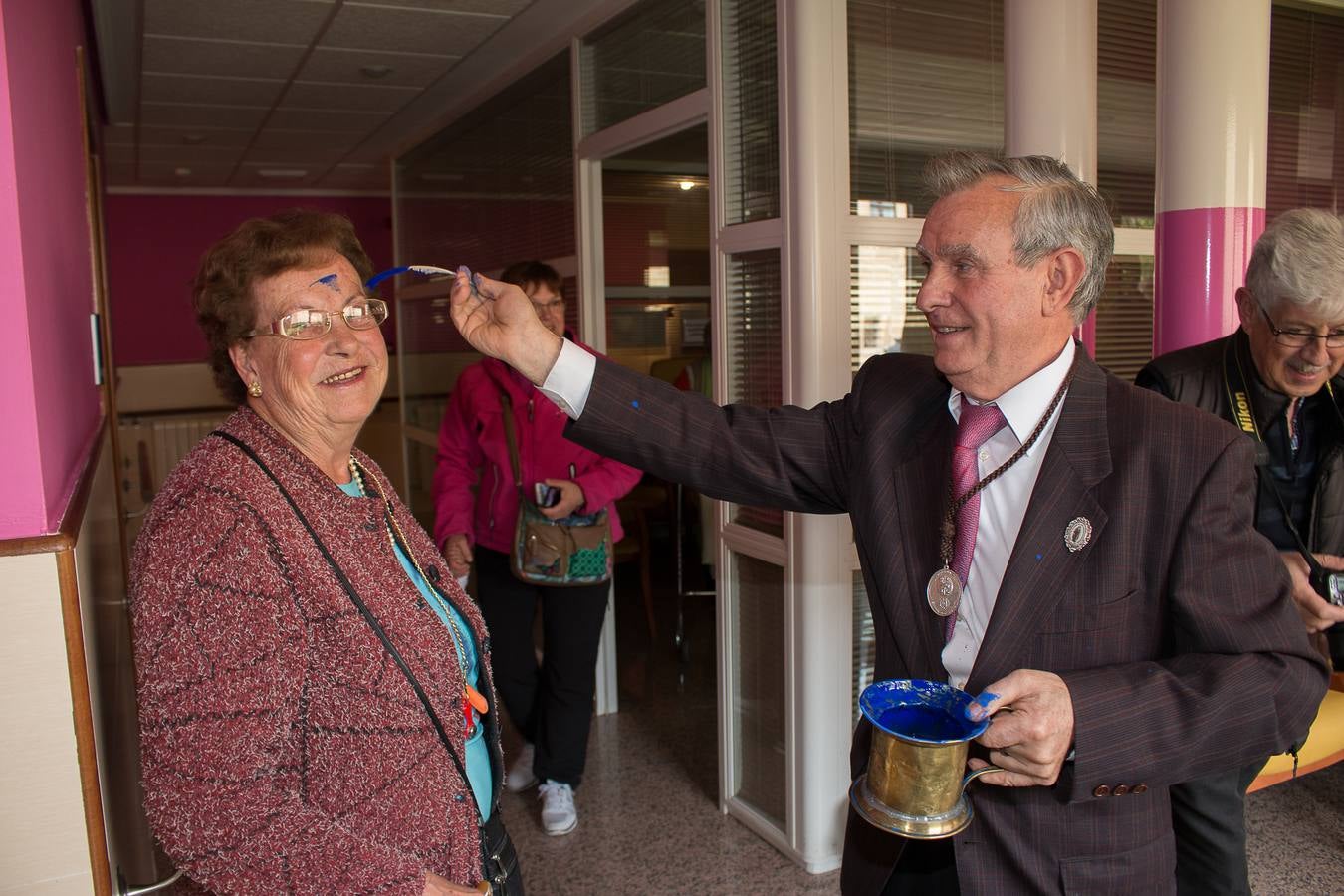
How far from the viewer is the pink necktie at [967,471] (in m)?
1.41

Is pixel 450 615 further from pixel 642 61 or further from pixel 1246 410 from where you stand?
pixel 642 61

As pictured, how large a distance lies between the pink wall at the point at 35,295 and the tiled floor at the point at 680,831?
1831 millimetres

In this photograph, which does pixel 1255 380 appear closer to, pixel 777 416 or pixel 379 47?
pixel 777 416

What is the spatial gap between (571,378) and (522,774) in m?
2.36

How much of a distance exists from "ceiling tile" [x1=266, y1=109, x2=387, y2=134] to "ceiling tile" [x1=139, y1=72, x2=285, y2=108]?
0.28 meters

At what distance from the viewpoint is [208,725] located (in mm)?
1162

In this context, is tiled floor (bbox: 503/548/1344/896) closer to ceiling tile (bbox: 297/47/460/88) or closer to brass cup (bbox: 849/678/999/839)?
brass cup (bbox: 849/678/999/839)

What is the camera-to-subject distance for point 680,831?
3207 mm

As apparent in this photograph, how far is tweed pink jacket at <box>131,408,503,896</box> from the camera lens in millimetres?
1167

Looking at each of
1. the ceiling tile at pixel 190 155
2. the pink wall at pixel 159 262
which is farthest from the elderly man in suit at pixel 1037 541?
the pink wall at pixel 159 262

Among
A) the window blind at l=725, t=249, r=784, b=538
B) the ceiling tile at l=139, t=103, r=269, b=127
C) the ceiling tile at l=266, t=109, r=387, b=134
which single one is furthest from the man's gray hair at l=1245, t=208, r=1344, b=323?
the ceiling tile at l=139, t=103, r=269, b=127

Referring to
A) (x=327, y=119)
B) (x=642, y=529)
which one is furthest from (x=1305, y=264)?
(x=327, y=119)

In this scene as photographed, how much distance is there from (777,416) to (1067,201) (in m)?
0.55

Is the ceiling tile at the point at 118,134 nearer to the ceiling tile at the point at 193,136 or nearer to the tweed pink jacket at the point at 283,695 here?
the ceiling tile at the point at 193,136
